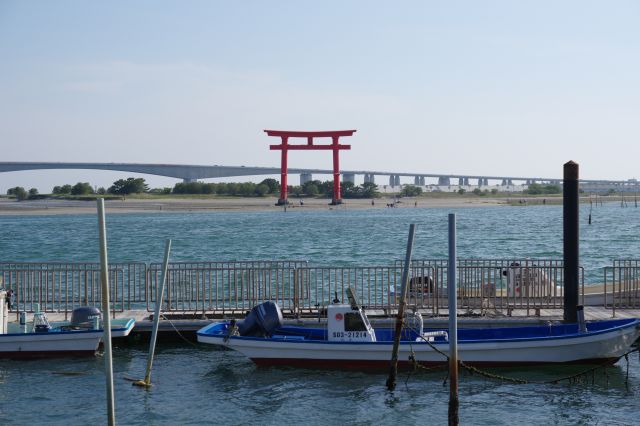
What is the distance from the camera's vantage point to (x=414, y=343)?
16422mm

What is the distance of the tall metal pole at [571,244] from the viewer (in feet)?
58.0

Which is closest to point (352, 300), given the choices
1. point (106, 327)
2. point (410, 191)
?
point (106, 327)

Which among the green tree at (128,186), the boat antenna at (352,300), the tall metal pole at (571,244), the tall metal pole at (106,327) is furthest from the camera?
the green tree at (128,186)

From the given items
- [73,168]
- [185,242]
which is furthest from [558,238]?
[73,168]

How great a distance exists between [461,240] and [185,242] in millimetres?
20500

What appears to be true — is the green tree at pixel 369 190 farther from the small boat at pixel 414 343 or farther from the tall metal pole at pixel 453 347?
the tall metal pole at pixel 453 347

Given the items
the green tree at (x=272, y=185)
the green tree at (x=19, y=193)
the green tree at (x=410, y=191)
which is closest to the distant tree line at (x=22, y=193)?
the green tree at (x=19, y=193)

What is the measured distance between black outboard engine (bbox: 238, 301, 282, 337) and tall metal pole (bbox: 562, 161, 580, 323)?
5956 mm

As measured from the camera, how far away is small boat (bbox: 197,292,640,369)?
16453 mm

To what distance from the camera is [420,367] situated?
16625mm

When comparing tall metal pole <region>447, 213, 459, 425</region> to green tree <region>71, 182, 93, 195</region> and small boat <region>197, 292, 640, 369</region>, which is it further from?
green tree <region>71, 182, 93, 195</region>

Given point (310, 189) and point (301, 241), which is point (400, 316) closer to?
point (301, 241)

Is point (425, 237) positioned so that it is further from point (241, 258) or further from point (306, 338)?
point (306, 338)

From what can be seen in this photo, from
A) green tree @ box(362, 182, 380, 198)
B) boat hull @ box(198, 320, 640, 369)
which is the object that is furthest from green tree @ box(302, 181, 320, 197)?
boat hull @ box(198, 320, 640, 369)
